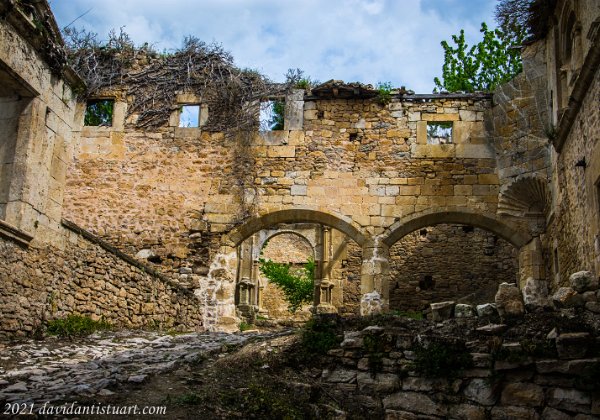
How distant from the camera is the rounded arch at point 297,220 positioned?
14.2 meters

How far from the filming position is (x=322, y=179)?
1448 cm

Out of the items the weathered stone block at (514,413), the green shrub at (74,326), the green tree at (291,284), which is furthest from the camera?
the green tree at (291,284)

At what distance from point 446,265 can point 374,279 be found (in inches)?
222

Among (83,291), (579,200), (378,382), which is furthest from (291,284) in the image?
(378,382)

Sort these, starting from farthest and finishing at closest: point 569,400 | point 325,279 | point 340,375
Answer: point 325,279, point 340,375, point 569,400

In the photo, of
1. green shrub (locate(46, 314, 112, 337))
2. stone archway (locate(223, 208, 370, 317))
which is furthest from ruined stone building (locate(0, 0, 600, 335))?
stone archway (locate(223, 208, 370, 317))

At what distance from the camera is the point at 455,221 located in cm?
1435

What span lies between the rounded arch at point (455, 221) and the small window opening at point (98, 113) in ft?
21.3

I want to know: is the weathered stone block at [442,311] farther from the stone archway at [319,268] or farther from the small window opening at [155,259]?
the stone archway at [319,268]

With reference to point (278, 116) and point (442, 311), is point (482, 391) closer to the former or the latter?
point (442, 311)

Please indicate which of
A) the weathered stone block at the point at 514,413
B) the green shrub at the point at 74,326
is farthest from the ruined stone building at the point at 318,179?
the weathered stone block at the point at 514,413

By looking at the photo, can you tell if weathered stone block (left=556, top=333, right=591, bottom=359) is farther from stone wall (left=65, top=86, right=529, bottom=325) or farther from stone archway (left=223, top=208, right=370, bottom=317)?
stone archway (left=223, top=208, right=370, bottom=317)

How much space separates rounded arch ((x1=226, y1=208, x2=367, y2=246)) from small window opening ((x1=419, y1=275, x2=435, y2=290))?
538 cm

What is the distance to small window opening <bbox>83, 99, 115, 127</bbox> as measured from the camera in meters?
16.0
